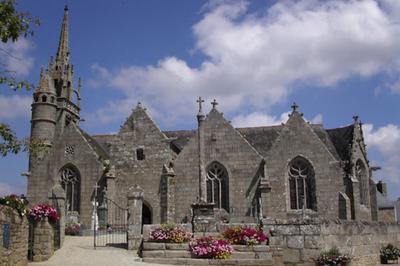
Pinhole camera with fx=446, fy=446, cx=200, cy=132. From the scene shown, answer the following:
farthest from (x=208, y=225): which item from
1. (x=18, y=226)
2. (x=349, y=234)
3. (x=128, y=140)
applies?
(x=128, y=140)

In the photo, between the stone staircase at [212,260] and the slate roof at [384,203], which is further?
the slate roof at [384,203]

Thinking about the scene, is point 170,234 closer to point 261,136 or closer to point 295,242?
point 295,242

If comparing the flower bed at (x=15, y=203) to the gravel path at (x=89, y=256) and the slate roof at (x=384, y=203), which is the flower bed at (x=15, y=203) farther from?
the slate roof at (x=384, y=203)

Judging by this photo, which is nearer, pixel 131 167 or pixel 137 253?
pixel 137 253

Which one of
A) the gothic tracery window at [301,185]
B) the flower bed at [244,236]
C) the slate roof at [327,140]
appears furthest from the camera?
the slate roof at [327,140]

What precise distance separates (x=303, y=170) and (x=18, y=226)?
17.8 m

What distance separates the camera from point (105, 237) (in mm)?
21031

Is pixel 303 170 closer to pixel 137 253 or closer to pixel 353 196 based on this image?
pixel 353 196

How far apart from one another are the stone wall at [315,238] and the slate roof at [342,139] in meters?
11.1

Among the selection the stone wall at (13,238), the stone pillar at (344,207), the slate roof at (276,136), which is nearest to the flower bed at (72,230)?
the stone wall at (13,238)

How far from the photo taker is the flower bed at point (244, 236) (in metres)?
14.9

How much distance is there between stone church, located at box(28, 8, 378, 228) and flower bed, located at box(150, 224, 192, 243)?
9949mm

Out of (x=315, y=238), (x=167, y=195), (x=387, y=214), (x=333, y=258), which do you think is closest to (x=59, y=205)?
(x=315, y=238)

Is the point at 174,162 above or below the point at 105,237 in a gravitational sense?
above
